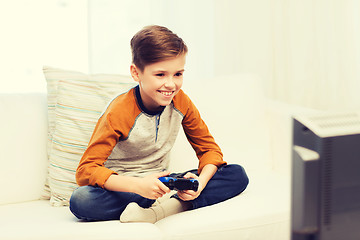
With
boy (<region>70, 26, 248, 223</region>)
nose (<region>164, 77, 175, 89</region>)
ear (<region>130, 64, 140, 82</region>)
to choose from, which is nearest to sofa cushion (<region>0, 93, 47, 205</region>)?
boy (<region>70, 26, 248, 223</region>)

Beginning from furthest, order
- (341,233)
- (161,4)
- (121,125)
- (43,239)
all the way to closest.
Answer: (161,4) < (121,125) < (43,239) < (341,233)

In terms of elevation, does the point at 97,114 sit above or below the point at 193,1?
below

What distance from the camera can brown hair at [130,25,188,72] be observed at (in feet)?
5.05

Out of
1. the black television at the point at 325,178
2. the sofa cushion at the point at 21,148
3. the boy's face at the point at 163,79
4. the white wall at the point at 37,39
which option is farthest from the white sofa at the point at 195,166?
the white wall at the point at 37,39

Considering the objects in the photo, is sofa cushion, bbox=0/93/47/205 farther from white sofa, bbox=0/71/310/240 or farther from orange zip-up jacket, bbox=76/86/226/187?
orange zip-up jacket, bbox=76/86/226/187

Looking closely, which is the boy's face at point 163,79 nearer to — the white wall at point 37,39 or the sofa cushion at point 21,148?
the sofa cushion at point 21,148

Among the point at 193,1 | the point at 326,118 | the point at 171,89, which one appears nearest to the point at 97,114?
the point at 171,89

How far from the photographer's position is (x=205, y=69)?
9.86 feet

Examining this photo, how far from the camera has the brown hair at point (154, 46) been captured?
1.54 meters

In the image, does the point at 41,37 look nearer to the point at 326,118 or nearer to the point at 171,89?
the point at 171,89

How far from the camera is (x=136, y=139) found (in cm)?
161

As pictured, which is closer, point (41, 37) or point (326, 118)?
point (326, 118)

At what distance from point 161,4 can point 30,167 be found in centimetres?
146

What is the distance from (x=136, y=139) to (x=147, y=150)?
0.23 ft
